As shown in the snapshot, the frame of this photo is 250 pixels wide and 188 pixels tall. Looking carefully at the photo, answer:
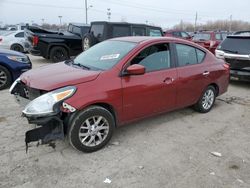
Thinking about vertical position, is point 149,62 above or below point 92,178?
above

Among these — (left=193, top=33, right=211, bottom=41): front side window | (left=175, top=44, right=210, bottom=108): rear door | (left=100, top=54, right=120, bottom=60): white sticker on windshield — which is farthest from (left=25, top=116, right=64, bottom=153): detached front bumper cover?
(left=193, top=33, right=211, bottom=41): front side window

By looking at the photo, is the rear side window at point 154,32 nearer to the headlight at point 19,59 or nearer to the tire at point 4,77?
the headlight at point 19,59

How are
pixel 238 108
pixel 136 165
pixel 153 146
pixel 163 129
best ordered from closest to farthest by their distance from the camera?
pixel 136 165
pixel 153 146
pixel 163 129
pixel 238 108

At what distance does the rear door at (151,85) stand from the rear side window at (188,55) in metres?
0.28

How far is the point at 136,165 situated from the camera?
3.46 metres

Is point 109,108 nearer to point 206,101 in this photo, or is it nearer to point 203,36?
point 206,101

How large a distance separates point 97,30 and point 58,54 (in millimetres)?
2451

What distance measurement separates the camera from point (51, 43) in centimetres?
1127

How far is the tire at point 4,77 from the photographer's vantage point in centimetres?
677

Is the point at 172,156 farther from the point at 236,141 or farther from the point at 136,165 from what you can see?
the point at 236,141

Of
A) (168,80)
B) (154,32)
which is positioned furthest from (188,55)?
(154,32)

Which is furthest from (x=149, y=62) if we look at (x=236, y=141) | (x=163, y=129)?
(x=236, y=141)

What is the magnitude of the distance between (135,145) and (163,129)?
2.73ft

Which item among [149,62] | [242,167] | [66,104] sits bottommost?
[242,167]
